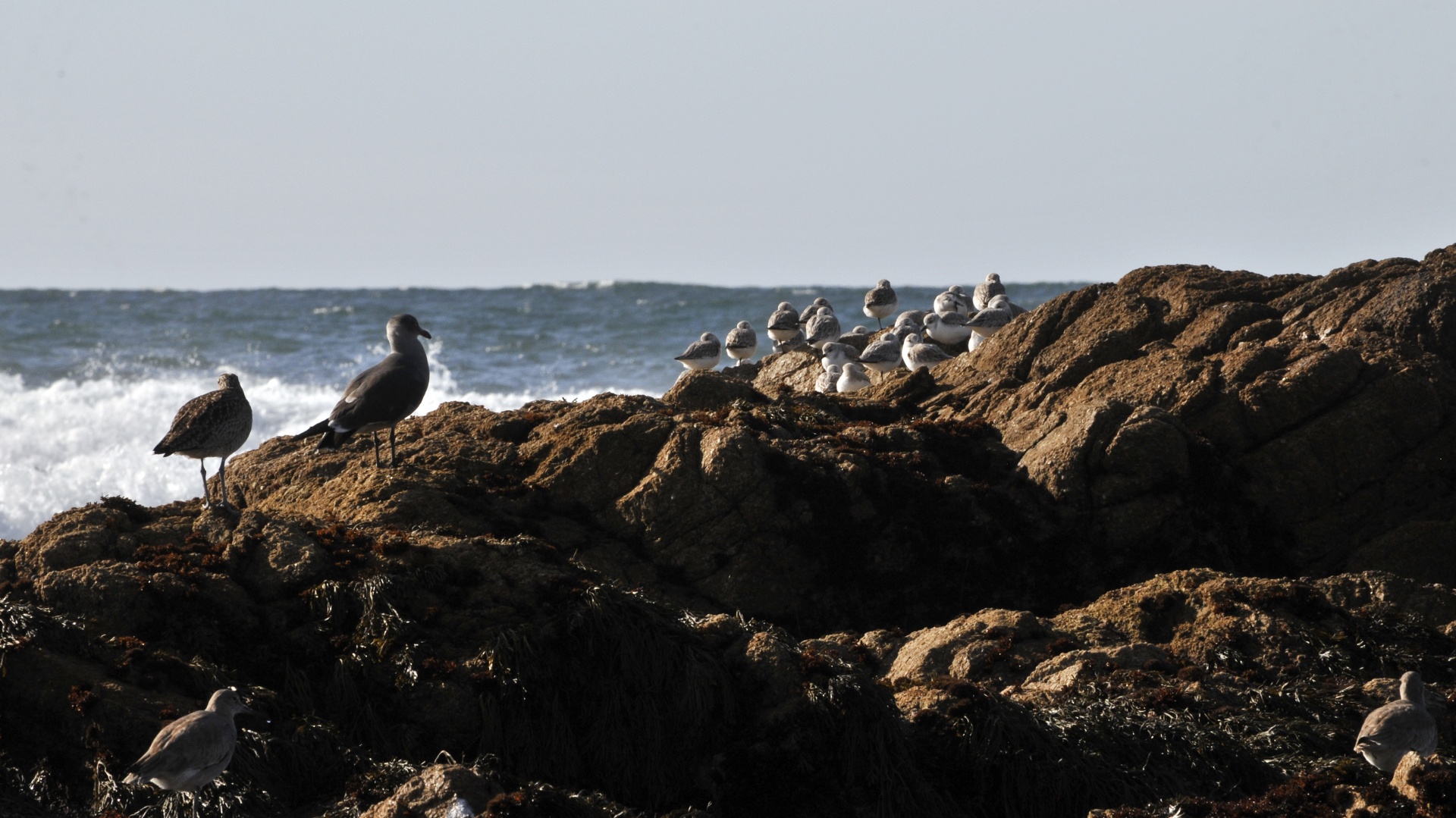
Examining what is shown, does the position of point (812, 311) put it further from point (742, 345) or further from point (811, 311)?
point (742, 345)

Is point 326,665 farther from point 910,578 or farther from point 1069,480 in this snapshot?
point 1069,480

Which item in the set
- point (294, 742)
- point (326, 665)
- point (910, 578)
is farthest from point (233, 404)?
point (910, 578)

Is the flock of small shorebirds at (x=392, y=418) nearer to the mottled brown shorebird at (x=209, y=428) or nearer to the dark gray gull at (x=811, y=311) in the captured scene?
the mottled brown shorebird at (x=209, y=428)

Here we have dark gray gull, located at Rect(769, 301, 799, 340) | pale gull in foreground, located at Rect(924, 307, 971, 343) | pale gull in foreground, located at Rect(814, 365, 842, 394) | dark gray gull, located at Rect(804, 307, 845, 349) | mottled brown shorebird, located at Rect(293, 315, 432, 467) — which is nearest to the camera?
mottled brown shorebird, located at Rect(293, 315, 432, 467)

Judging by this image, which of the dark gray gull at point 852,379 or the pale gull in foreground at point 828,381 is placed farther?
the pale gull in foreground at point 828,381

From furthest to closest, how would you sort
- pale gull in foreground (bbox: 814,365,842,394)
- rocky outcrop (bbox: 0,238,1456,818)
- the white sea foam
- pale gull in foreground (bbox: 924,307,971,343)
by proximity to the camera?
the white sea foam
pale gull in foreground (bbox: 924,307,971,343)
pale gull in foreground (bbox: 814,365,842,394)
rocky outcrop (bbox: 0,238,1456,818)

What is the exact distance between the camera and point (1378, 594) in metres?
7.82

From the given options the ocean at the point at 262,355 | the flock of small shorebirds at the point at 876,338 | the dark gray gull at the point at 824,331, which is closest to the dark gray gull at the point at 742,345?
the flock of small shorebirds at the point at 876,338

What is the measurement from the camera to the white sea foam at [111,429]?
64.2 feet

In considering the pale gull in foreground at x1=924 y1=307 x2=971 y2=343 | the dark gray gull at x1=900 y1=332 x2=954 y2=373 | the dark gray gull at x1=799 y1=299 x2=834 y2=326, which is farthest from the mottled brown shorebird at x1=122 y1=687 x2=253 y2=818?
the dark gray gull at x1=799 y1=299 x2=834 y2=326

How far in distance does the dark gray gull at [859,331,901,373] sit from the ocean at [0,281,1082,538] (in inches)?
394

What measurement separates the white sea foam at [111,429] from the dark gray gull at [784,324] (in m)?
3.86

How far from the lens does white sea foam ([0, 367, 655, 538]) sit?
64.2ft

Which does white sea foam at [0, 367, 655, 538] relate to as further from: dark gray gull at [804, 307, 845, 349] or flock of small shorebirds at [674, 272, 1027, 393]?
dark gray gull at [804, 307, 845, 349]
